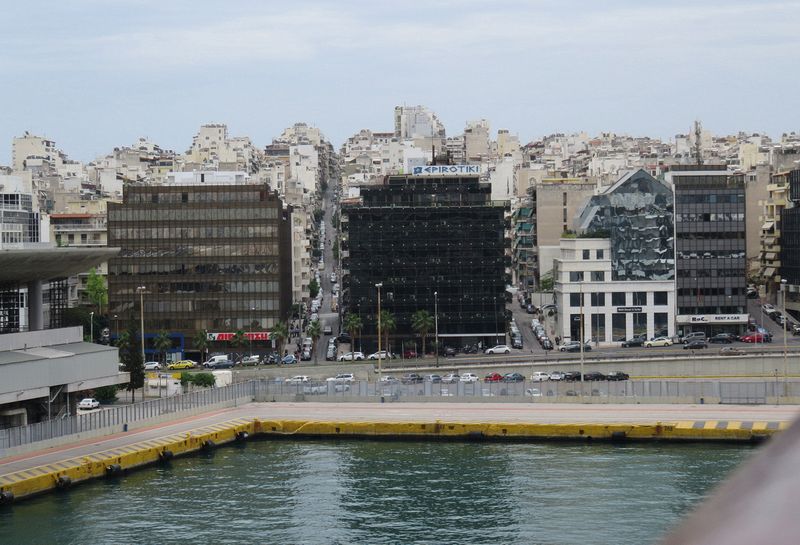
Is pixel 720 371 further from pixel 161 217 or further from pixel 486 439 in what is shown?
pixel 161 217

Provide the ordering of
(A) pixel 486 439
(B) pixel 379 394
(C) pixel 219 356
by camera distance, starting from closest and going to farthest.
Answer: (A) pixel 486 439 → (B) pixel 379 394 → (C) pixel 219 356

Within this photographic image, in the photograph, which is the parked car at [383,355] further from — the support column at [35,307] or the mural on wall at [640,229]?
the support column at [35,307]

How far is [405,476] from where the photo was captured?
132ft

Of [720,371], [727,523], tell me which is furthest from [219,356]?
[727,523]

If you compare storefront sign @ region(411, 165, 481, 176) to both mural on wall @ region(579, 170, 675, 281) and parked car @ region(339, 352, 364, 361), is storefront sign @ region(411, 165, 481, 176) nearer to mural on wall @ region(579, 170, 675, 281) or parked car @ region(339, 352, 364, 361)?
mural on wall @ region(579, 170, 675, 281)

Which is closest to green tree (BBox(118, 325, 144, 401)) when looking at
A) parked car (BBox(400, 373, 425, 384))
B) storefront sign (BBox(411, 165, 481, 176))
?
parked car (BBox(400, 373, 425, 384))

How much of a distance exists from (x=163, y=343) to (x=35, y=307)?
23044 mm

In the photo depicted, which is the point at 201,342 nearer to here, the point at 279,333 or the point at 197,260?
the point at 279,333

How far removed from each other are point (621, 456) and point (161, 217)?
3864 centimetres

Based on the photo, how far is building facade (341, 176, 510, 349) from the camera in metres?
73.3

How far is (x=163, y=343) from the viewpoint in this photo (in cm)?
7050

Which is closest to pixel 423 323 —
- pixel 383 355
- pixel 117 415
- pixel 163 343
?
pixel 383 355

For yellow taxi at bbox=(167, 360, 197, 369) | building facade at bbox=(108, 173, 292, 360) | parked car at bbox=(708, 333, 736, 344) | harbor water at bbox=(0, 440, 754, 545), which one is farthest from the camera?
building facade at bbox=(108, 173, 292, 360)

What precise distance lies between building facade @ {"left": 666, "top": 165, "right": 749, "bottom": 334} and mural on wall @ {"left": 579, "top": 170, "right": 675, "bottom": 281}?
61cm
